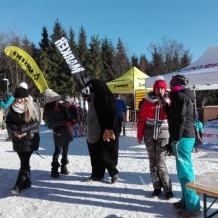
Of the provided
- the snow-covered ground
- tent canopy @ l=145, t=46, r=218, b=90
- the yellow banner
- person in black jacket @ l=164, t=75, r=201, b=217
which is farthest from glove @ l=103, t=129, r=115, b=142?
the yellow banner

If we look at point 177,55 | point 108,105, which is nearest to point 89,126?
point 108,105

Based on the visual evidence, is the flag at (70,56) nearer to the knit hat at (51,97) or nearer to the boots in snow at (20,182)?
the knit hat at (51,97)

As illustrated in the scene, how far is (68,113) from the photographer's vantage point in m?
4.47

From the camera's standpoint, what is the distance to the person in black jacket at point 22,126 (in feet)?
12.0

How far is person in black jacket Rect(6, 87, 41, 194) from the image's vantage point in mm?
3652

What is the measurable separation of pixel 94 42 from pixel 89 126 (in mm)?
32521

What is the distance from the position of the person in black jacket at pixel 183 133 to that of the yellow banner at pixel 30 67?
5.88m

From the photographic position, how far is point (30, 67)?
27.7ft

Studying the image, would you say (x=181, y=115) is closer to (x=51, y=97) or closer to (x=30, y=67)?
(x=51, y=97)

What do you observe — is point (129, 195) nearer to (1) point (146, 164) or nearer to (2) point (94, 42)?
(1) point (146, 164)

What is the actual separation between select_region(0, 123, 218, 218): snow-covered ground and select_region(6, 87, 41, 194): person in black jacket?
40 centimetres

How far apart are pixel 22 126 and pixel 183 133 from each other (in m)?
2.38

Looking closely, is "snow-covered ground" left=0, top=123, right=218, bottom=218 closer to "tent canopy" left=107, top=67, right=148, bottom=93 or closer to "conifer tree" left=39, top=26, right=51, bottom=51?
"tent canopy" left=107, top=67, right=148, bottom=93

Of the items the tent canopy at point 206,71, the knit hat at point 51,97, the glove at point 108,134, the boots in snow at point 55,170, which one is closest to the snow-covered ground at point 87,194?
the boots in snow at point 55,170
